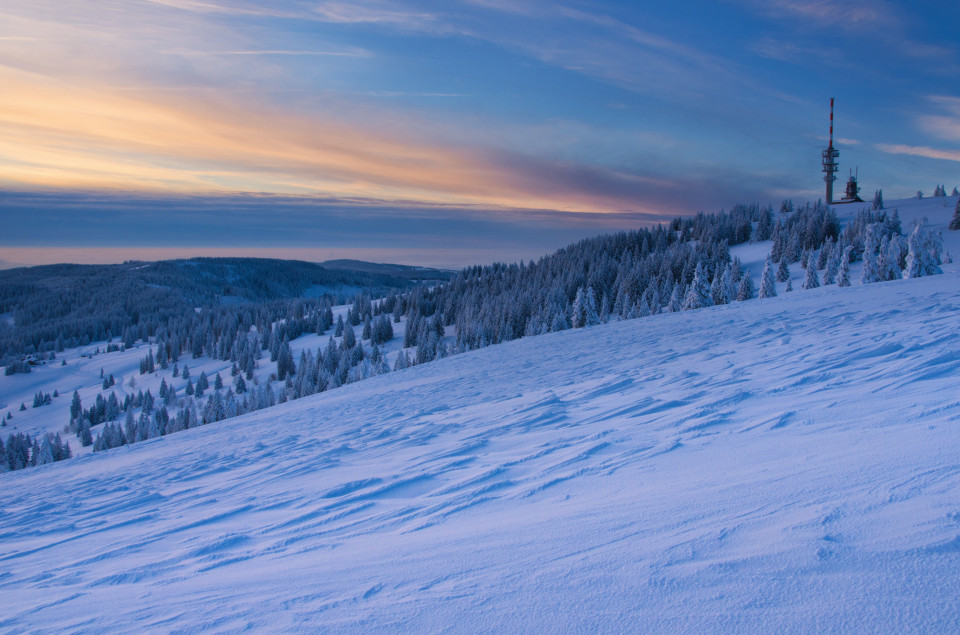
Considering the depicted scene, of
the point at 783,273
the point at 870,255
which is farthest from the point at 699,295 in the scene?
the point at 783,273

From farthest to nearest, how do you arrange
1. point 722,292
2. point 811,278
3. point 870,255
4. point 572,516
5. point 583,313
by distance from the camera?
point 583,313, point 722,292, point 811,278, point 870,255, point 572,516

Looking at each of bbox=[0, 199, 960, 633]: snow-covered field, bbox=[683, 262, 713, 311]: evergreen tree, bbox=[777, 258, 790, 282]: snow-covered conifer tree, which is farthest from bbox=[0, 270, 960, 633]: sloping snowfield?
bbox=[777, 258, 790, 282]: snow-covered conifer tree

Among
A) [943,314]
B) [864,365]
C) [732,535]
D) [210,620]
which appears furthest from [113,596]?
[943,314]

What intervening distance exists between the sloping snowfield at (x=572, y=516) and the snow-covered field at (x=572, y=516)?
0.03 m

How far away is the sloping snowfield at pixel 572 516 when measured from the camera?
3.11m

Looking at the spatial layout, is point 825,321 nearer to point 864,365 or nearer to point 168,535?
point 864,365

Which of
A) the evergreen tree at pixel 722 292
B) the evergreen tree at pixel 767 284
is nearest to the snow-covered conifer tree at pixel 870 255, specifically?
the evergreen tree at pixel 767 284

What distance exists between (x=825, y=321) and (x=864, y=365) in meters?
7.81

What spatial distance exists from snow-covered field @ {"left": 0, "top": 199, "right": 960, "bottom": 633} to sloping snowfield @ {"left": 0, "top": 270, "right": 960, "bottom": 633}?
0.09 ft

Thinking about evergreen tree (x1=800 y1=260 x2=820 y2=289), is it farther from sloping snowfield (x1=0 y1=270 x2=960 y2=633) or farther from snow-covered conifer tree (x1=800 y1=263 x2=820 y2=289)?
sloping snowfield (x1=0 y1=270 x2=960 y2=633)

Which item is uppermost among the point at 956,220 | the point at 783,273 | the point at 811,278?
the point at 956,220

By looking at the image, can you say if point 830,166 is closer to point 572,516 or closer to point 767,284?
point 767,284

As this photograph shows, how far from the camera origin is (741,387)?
9406 millimetres

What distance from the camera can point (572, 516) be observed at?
189 inches
